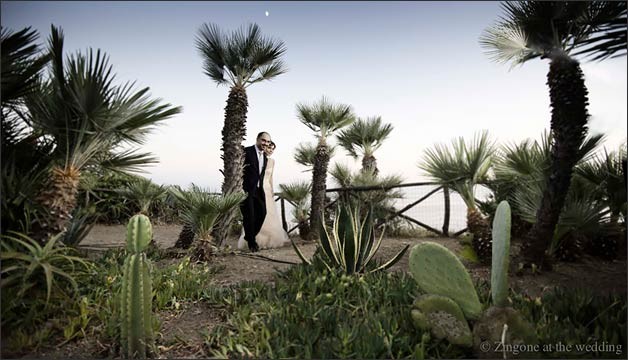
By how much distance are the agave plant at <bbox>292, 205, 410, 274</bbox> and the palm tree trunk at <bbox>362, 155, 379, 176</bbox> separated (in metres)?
1.14

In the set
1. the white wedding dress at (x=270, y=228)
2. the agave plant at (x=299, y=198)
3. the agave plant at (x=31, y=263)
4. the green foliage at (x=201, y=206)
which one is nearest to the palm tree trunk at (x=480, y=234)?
the agave plant at (x=299, y=198)

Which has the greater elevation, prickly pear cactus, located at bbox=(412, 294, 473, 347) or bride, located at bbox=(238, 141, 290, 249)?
bride, located at bbox=(238, 141, 290, 249)

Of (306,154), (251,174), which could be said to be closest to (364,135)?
(306,154)

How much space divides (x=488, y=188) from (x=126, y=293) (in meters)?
2.63

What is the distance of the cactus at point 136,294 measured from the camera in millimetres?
1729

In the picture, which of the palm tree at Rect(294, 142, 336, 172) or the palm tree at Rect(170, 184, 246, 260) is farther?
the palm tree at Rect(294, 142, 336, 172)

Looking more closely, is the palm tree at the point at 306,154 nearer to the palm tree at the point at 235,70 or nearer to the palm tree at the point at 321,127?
the palm tree at the point at 321,127

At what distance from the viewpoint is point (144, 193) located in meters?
2.41

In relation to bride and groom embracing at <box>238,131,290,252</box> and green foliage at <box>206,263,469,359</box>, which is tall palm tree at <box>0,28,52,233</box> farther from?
bride and groom embracing at <box>238,131,290,252</box>

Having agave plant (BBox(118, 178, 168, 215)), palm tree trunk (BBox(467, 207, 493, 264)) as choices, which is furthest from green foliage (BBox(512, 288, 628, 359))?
agave plant (BBox(118, 178, 168, 215))

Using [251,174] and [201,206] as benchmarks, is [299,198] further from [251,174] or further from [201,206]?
[201,206]

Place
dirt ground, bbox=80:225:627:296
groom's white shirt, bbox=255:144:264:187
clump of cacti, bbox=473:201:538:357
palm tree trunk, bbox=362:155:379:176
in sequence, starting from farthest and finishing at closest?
1. palm tree trunk, bbox=362:155:379:176
2. groom's white shirt, bbox=255:144:264:187
3. dirt ground, bbox=80:225:627:296
4. clump of cacti, bbox=473:201:538:357

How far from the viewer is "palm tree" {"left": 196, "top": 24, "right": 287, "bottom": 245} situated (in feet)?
9.27

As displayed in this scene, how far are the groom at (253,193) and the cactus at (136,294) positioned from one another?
1.36 metres
